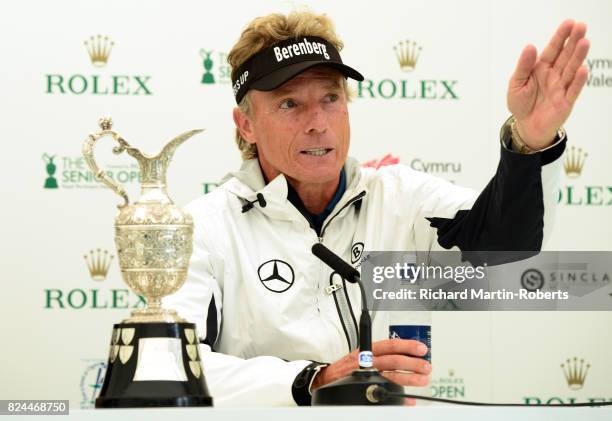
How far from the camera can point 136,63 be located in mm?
3244

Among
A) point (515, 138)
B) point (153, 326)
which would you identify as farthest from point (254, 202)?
point (153, 326)

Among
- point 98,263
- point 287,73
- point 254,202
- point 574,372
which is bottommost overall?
point 574,372

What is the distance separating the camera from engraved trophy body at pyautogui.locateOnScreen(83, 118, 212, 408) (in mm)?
1293

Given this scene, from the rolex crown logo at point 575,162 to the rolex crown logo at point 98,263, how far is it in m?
1.58

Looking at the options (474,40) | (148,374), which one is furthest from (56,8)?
(148,374)

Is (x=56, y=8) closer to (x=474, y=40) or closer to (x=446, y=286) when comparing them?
(x=474, y=40)

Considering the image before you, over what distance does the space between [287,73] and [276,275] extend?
17.5 inches

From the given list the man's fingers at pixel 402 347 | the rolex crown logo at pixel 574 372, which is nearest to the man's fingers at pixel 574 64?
the man's fingers at pixel 402 347

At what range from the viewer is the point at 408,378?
1581 millimetres

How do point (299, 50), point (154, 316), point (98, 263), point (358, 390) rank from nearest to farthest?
point (358, 390), point (154, 316), point (299, 50), point (98, 263)

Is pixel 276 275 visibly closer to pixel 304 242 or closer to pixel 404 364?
pixel 304 242

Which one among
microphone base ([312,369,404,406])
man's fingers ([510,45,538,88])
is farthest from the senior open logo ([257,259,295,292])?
microphone base ([312,369,404,406])

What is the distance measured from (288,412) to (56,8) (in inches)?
103

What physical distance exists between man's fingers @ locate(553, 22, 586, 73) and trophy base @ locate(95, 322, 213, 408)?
30.6 inches
